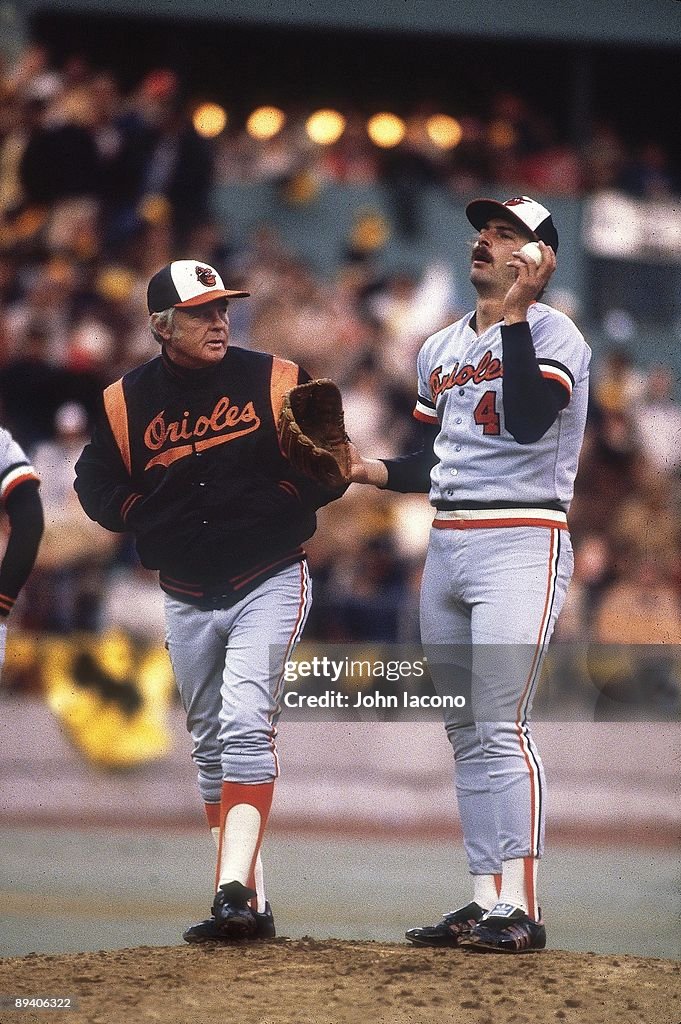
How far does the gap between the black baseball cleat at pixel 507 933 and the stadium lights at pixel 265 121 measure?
4.49 meters

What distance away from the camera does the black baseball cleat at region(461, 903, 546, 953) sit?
3305mm

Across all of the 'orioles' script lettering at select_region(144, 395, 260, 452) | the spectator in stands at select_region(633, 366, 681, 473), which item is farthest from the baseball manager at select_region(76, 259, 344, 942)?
the spectator in stands at select_region(633, 366, 681, 473)

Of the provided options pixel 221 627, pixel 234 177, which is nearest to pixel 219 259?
pixel 234 177

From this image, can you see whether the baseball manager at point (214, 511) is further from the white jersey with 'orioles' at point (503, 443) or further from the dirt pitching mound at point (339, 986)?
the white jersey with 'orioles' at point (503, 443)

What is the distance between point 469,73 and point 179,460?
398 centimetres

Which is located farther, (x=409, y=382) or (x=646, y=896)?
(x=409, y=382)

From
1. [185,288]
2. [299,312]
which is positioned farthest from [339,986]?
[299,312]

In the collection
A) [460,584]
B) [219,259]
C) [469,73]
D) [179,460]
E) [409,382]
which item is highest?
[469,73]

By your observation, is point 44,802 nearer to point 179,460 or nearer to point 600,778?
point 600,778

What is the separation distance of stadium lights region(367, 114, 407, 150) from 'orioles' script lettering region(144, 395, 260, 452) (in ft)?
11.4

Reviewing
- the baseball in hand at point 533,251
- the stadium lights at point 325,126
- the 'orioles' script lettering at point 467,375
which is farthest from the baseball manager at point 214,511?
the stadium lights at point 325,126

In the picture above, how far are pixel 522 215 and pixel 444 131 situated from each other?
12.4 ft

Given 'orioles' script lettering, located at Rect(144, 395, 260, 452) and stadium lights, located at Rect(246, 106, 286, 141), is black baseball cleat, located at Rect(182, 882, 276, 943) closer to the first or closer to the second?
'orioles' script lettering, located at Rect(144, 395, 260, 452)

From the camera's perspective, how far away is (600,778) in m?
6.47
